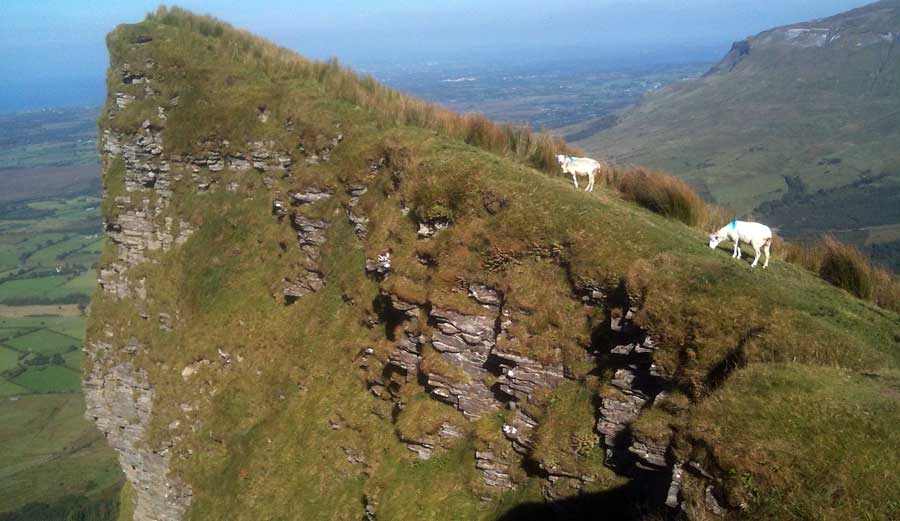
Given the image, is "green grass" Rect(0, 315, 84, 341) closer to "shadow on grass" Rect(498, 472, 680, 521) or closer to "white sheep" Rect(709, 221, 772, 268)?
"shadow on grass" Rect(498, 472, 680, 521)

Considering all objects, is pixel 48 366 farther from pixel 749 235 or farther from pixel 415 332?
pixel 749 235

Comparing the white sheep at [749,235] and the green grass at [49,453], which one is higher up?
the white sheep at [749,235]

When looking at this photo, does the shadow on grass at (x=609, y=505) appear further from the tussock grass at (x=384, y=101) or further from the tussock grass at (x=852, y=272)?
the tussock grass at (x=384, y=101)

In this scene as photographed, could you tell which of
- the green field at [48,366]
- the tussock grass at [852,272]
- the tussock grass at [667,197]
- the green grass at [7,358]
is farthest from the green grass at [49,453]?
the tussock grass at [852,272]

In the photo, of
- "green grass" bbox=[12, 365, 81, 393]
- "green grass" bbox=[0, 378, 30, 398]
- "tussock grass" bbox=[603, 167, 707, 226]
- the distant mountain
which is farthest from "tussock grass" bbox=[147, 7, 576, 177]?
"green grass" bbox=[0, 378, 30, 398]

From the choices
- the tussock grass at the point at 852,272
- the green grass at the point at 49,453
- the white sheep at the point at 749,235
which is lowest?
the green grass at the point at 49,453

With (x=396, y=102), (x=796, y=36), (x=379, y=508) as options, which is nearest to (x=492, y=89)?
(x=796, y=36)

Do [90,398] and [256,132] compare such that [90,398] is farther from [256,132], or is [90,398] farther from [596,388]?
[596,388]
